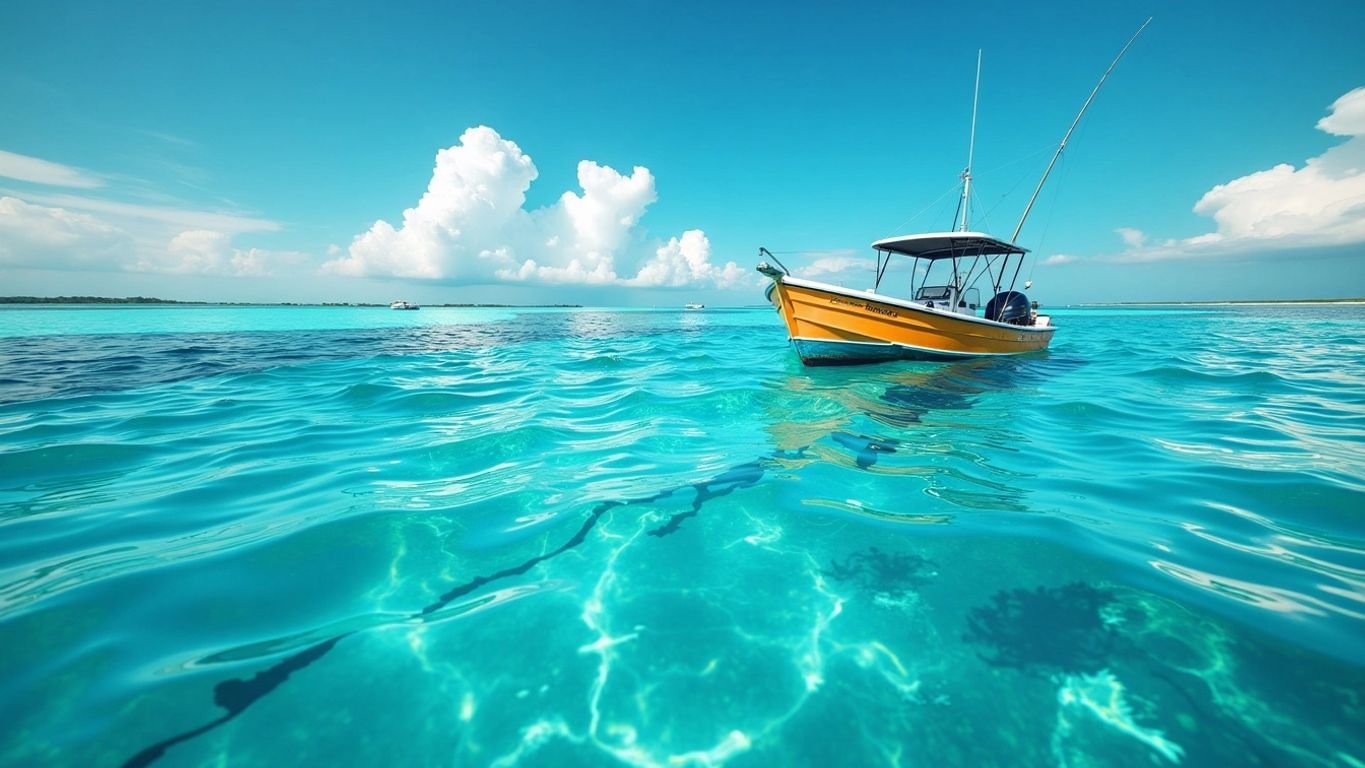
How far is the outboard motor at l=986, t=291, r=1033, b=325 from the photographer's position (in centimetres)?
1527

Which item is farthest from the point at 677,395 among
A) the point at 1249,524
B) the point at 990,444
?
the point at 1249,524

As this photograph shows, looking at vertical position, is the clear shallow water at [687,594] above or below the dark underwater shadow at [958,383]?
below

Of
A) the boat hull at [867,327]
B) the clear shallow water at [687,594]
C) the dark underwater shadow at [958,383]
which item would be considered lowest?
the clear shallow water at [687,594]

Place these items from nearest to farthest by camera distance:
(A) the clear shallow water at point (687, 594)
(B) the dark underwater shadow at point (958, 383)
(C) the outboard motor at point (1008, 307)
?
(A) the clear shallow water at point (687, 594) → (B) the dark underwater shadow at point (958, 383) → (C) the outboard motor at point (1008, 307)

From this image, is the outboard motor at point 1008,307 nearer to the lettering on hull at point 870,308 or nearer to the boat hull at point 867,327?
the boat hull at point 867,327

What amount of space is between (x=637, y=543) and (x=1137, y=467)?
6.45 m

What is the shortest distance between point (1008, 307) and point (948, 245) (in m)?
4.64

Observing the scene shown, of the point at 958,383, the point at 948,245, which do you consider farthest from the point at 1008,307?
the point at 958,383

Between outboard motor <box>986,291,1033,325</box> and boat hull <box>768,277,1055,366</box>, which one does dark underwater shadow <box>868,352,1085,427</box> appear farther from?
outboard motor <box>986,291,1033,325</box>

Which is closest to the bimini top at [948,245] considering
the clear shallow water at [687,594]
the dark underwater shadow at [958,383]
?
the dark underwater shadow at [958,383]

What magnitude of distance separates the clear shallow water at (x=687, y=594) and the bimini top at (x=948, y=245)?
655cm

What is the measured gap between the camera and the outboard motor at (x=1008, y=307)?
1527cm

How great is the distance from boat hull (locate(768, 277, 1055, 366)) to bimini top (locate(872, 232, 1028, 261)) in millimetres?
2102

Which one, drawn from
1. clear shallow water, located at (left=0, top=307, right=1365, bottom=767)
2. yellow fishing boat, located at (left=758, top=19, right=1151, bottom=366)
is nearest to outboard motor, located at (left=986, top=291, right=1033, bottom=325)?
yellow fishing boat, located at (left=758, top=19, right=1151, bottom=366)
